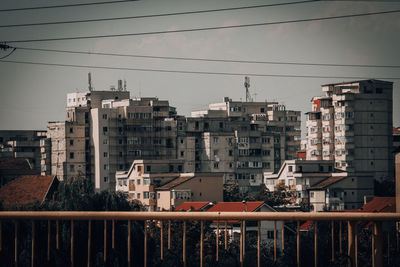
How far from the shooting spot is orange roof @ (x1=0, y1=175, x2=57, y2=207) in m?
96.4

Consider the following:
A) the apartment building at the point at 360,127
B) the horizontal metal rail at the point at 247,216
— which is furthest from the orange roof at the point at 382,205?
the horizontal metal rail at the point at 247,216

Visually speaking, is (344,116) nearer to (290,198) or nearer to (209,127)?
(209,127)

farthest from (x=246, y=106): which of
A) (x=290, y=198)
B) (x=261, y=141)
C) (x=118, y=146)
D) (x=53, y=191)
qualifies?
(x=53, y=191)

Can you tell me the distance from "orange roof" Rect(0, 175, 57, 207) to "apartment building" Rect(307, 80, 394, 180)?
59.8 m

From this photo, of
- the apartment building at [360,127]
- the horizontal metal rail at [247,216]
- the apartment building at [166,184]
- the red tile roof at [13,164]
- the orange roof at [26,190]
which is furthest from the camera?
the apartment building at [360,127]

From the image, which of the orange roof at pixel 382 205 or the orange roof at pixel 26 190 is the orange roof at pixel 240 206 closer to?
the orange roof at pixel 382 205

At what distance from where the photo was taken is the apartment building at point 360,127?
504ft

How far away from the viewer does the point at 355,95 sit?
153875mm

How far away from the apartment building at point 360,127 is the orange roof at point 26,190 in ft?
196

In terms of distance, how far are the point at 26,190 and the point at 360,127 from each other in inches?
2719

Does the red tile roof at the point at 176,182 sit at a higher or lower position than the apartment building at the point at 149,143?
lower

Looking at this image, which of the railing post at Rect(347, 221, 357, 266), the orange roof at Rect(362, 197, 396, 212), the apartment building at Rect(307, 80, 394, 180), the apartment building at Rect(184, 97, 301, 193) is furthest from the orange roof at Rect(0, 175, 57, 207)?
the railing post at Rect(347, 221, 357, 266)

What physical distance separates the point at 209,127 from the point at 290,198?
49544 millimetres

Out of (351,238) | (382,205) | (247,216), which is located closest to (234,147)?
(382,205)
